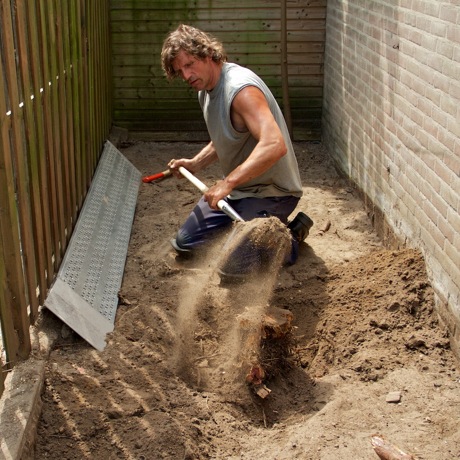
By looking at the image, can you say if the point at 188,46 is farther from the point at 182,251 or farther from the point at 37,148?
the point at 182,251

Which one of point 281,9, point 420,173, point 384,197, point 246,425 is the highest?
point 281,9

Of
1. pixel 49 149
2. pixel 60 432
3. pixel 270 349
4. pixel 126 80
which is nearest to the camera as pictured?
pixel 60 432

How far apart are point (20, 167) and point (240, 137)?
1.77 metres

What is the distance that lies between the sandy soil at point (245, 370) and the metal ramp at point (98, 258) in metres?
0.10

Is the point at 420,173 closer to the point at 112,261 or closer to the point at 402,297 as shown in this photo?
the point at 402,297

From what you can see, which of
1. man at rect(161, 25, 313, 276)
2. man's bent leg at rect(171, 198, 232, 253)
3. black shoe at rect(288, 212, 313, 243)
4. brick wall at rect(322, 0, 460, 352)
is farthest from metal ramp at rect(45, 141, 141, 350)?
brick wall at rect(322, 0, 460, 352)

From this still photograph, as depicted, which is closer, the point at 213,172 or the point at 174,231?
the point at 174,231

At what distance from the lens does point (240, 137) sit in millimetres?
4988

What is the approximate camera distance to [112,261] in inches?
210

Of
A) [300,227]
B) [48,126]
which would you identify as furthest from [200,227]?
[48,126]

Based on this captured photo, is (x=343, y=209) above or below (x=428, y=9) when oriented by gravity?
below

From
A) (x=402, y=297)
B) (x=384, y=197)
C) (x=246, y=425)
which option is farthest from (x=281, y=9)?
(x=246, y=425)

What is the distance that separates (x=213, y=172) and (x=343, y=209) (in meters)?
1.86

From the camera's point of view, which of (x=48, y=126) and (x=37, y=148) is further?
(x=48, y=126)
